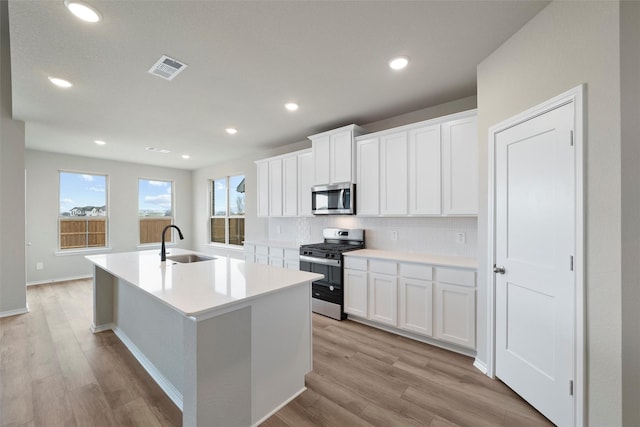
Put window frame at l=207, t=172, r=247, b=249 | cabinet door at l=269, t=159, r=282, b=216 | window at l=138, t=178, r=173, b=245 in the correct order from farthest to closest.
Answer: window at l=138, t=178, r=173, b=245 < window frame at l=207, t=172, r=247, b=249 < cabinet door at l=269, t=159, r=282, b=216

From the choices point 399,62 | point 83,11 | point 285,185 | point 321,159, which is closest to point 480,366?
point 399,62

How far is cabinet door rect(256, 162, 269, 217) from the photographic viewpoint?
5.00 metres

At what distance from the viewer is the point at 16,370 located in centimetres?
236

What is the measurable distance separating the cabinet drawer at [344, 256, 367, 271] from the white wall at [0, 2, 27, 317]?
15.4 ft

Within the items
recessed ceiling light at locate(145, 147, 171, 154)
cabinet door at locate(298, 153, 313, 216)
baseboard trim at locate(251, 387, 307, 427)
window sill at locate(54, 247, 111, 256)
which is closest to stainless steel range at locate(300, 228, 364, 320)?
cabinet door at locate(298, 153, 313, 216)

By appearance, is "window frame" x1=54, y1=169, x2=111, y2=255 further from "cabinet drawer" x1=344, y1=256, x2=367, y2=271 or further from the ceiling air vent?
"cabinet drawer" x1=344, y1=256, x2=367, y2=271

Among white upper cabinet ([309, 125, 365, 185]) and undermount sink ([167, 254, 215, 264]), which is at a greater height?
white upper cabinet ([309, 125, 365, 185])

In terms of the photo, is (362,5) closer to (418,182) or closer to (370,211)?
(418,182)

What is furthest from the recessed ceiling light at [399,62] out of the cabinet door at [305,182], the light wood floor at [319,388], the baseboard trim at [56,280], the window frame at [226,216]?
the baseboard trim at [56,280]

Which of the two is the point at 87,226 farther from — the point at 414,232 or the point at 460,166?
the point at 460,166

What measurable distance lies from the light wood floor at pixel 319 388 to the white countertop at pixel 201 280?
0.89 m

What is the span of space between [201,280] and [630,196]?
2.57 m

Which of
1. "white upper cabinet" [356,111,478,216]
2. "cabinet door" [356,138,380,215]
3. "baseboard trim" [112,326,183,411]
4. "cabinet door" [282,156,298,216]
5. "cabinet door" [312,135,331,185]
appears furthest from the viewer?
"cabinet door" [282,156,298,216]

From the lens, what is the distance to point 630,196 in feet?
4.32
